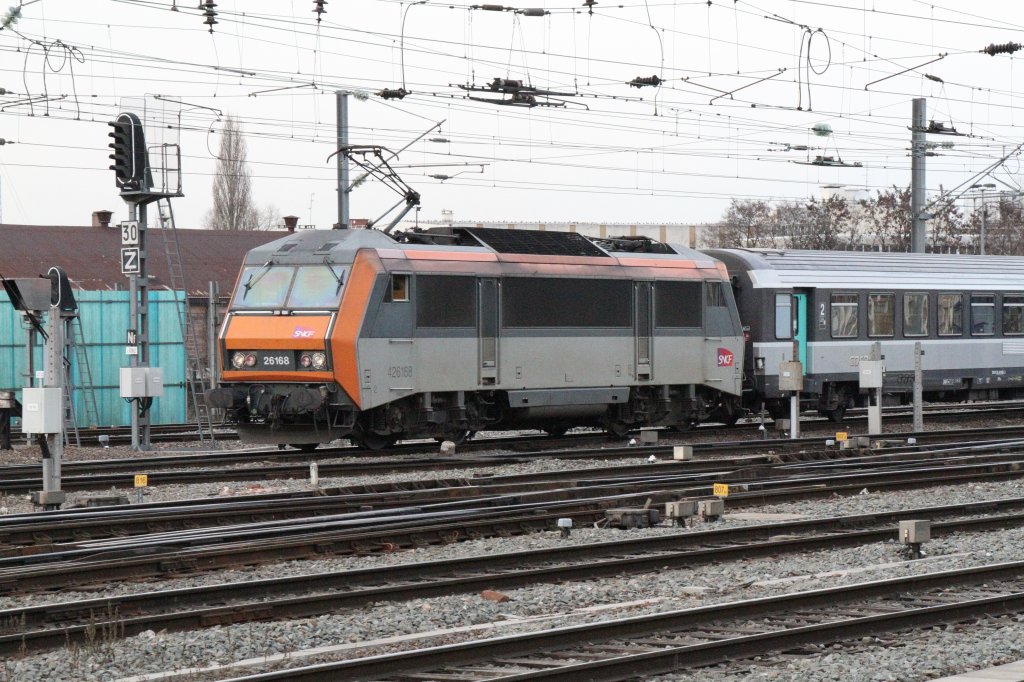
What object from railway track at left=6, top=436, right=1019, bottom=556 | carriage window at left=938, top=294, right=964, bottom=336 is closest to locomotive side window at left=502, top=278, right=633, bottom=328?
railway track at left=6, top=436, right=1019, bottom=556

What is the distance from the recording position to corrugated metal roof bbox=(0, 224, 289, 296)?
4162 centimetres

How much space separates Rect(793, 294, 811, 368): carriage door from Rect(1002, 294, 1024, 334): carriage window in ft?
20.8

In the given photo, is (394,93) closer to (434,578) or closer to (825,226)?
(434,578)

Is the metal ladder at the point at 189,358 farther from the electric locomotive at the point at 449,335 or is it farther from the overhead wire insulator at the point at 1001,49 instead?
the overhead wire insulator at the point at 1001,49

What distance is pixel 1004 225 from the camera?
80.0 m

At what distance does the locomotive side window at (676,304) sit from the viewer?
2503cm

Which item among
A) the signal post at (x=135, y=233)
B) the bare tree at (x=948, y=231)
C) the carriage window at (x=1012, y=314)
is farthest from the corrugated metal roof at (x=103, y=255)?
the bare tree at (x=948, y=231)

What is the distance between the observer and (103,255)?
4478cm

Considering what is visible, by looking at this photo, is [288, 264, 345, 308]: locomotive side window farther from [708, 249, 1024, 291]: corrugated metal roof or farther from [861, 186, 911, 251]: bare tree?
[861, 186, 911, 251]: bare tree

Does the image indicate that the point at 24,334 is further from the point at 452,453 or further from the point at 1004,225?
the point at 1004,225

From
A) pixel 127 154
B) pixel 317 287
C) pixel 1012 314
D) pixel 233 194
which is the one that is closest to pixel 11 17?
pixel 127 154

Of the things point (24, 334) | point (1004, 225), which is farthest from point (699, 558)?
point (1004, 225)

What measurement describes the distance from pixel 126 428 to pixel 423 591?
1913 cm

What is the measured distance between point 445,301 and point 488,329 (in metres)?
0.95
